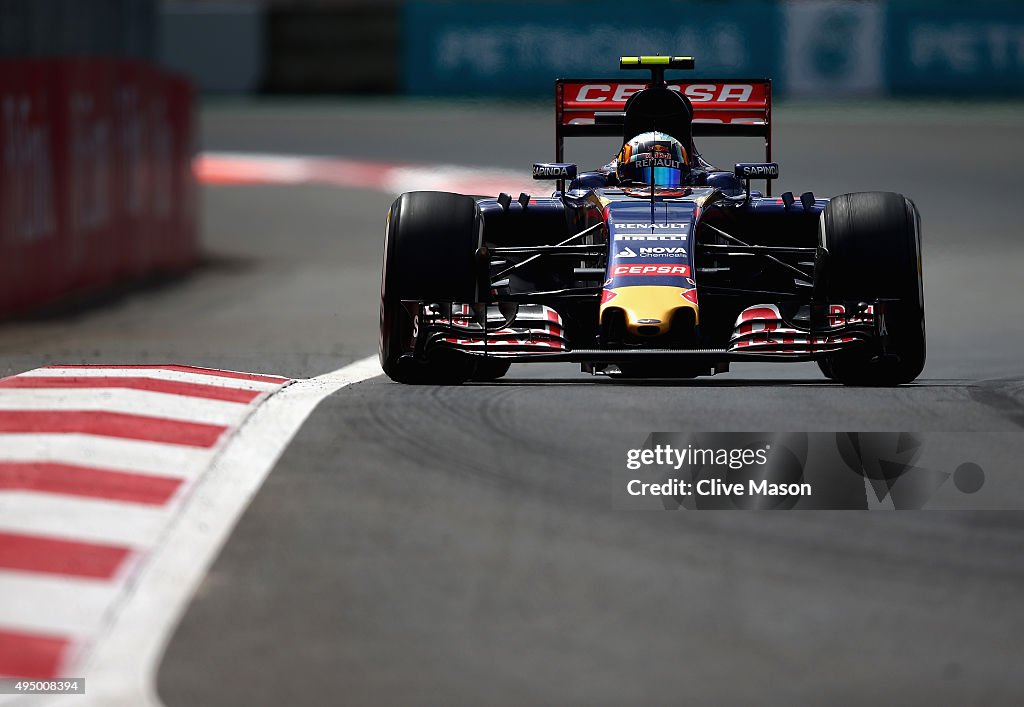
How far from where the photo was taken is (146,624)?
452 cm

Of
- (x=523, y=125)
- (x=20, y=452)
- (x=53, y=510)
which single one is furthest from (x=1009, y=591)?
(x=523, y=125)

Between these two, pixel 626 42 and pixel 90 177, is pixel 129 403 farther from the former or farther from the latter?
pixel 626 42

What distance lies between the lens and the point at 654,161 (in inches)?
356

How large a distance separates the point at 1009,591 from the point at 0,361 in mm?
6224

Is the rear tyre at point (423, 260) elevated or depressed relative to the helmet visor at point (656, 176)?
depressed

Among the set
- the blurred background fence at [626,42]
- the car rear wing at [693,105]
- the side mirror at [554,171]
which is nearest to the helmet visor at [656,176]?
the side mirror at [554,171]

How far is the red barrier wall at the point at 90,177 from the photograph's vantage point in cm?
1363

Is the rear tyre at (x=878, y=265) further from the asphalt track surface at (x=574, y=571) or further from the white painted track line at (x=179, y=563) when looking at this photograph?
the white painted track line at (x=179, y=563)

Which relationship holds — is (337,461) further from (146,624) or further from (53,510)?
(146,624)

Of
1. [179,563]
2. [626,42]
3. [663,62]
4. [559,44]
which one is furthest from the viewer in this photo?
[559,44]

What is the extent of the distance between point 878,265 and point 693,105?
2.34 meters

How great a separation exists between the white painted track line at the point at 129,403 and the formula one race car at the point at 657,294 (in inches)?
49.0

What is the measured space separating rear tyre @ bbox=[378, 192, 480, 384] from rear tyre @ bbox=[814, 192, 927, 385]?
1.62 meters

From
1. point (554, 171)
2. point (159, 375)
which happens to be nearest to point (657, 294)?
point (554, 171)
